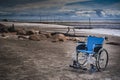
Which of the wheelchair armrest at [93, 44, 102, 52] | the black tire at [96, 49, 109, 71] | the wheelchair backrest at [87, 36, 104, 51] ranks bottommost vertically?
the black tire at [96, 49, 109, 71]

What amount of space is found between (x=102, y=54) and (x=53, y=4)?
27291 millimetres

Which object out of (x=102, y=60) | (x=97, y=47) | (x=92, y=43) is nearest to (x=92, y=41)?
(x=92, y=43)

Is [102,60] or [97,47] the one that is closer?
[97,47]

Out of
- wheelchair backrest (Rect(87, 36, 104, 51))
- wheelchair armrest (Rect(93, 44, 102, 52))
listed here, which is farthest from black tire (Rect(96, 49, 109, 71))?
wheelchair backrest (Rect(87, 36, 104, 51))

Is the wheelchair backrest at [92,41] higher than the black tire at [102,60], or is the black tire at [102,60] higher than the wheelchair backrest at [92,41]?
the wheelchair backrest at [92,41]

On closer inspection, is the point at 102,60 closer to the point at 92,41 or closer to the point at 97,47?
the point at 97,47

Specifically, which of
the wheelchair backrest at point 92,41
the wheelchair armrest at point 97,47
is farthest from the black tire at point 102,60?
the wheelchair backrest at point 92,41

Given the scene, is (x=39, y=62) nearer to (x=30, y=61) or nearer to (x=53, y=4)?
(x=30, y=61)

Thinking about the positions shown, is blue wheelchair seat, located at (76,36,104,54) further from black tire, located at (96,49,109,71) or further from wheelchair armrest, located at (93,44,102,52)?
black tire, located at (96,49,109,71)

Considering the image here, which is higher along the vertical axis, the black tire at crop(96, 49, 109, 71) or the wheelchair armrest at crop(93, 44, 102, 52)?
the wheelchair armrest at crop(93, 44, 102, 52)

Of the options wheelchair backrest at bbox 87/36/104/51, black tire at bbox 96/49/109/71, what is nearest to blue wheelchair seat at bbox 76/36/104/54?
wheelchair backrest at bbox 87/36/104/51

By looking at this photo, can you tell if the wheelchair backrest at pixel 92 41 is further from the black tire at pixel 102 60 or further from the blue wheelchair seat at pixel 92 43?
the black tire at pixel 102 60

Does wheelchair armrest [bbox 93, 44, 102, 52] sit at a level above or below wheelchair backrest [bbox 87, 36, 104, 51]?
below

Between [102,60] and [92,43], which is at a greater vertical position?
[92,43]
